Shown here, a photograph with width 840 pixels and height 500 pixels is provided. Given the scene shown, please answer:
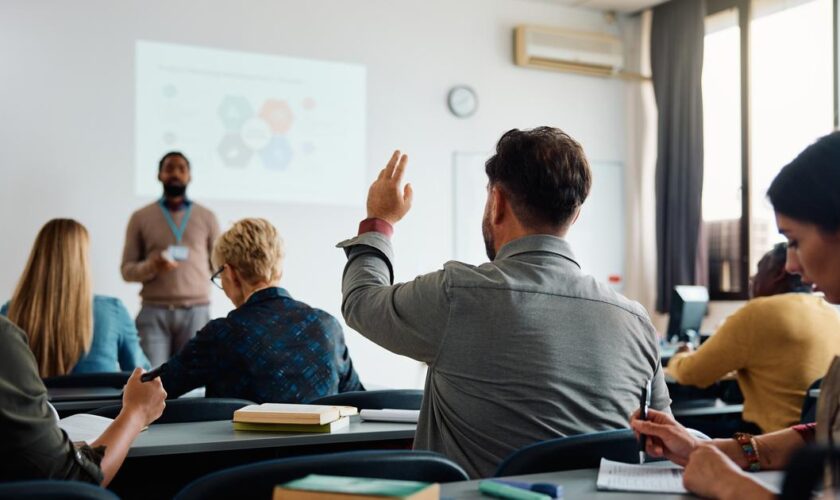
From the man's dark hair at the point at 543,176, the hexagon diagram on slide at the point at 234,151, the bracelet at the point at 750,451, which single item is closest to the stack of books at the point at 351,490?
the bracelet at the point at 750,451

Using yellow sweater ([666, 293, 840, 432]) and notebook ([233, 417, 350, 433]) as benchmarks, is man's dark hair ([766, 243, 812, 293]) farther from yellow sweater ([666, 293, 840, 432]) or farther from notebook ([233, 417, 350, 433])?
notebook ([233, 417, 350, 433])

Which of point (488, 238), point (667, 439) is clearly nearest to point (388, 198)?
point (488, 238)

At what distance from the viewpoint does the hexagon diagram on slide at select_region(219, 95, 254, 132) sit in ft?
20.3

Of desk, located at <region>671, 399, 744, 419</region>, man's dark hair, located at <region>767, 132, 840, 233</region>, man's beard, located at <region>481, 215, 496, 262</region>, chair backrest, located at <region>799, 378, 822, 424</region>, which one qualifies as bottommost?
desk, located at <region>671, 399, 744, 419</region>

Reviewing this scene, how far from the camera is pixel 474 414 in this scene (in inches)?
71.3

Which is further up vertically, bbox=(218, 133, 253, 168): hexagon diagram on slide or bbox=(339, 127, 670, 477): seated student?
bbox=(218, 133, 253, 168): hexagon diagram on slide

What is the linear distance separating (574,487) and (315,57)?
5436 millimetres

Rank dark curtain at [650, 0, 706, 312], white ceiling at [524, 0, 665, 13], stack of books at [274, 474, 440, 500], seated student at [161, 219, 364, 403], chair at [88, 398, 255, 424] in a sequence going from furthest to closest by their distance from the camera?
white ceiling at [524, 0, 665, 13] < dark curtain at [650, 0, 706, 312] < seated student at [161, 219, 364, 403] < chair at [88, 398, 255, 424] < stack of books at [274, 474, 440, 500]

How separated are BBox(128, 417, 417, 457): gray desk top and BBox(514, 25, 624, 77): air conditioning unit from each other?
5.29 metres

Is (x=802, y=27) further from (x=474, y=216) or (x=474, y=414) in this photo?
(x=474, y=414)

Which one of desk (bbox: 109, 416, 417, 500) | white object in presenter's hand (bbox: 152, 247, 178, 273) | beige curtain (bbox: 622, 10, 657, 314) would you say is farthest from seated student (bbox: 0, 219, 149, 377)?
beige curtain (bbox: 622, 10, 657, 314)

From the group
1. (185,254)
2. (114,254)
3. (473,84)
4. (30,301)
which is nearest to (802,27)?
(473,84)

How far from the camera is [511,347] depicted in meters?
1.78

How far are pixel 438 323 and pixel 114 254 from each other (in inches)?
179
